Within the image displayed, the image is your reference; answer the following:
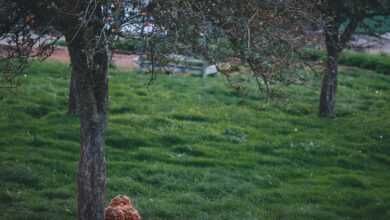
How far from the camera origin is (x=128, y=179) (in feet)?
36.7

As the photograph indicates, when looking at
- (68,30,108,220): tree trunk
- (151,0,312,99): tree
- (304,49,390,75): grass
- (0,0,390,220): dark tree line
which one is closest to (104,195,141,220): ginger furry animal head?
(68,30,108,220): tree trunk

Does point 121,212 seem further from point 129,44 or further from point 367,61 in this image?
point 367,61

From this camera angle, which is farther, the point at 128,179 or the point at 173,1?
the point at 128,179

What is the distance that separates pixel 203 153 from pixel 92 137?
479 cm

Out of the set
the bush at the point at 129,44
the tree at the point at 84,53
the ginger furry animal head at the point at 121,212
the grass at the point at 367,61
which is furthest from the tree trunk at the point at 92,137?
the grass at the point at 367,61

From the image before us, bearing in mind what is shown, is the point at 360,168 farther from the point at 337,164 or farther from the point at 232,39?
the point at 232,39

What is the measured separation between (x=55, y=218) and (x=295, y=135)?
248 inches

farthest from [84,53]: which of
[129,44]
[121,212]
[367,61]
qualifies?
[367,61]

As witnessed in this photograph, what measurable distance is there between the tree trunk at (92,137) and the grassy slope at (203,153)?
3.87 ft

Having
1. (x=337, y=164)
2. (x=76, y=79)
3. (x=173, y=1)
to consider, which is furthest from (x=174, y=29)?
(x=337, y=164)

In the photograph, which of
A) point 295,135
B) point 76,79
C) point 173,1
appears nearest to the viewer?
point 173,1

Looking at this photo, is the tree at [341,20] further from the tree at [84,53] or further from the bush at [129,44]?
the bush at [129,44]

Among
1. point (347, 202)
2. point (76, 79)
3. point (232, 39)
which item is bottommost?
point (347, 202)

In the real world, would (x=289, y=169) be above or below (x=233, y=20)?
below
